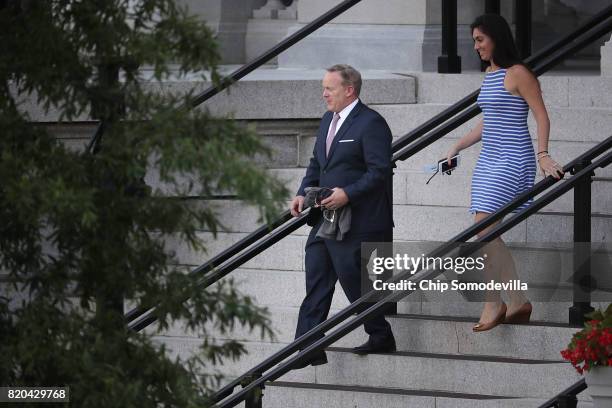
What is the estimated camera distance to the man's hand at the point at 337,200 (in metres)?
7.11

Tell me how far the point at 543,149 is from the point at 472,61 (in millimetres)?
4017

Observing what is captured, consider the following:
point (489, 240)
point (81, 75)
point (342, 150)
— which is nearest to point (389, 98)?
point (342, 150)

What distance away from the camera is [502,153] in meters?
7.19

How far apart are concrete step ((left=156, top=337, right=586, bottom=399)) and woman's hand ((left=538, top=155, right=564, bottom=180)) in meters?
0.92

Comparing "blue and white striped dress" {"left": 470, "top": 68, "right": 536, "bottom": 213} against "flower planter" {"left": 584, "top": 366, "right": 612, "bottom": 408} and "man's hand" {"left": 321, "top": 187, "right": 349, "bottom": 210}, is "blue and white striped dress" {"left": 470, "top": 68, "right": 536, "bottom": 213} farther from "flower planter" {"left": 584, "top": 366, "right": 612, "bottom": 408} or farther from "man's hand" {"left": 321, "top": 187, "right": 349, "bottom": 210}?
"flower planter" {"left": 584, "top": 366, "right": 612, "bottom": 408}

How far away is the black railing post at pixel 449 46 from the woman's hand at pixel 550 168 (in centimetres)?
292

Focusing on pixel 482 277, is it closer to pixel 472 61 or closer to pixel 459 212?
pixel 459 212

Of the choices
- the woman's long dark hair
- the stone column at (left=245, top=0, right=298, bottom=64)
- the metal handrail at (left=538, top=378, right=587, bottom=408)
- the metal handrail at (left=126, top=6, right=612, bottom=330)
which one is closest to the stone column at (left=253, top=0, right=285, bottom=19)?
the stone column at (left=245, top=0, right=298, bottom=64)

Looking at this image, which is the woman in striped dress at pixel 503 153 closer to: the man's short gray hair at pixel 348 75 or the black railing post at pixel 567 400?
the man's short gray hair at pixel 348 75

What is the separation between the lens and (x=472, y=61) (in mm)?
10953

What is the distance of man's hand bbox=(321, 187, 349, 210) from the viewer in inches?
280

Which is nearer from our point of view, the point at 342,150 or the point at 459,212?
the point at 342,150

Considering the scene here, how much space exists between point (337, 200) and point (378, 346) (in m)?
0.80

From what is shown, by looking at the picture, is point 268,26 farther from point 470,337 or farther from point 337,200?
point 470,337
